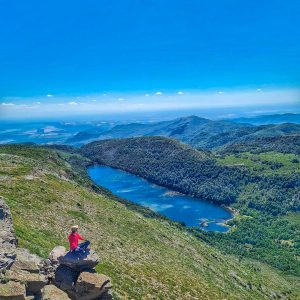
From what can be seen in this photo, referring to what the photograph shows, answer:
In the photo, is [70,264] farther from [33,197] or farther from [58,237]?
[33,197]

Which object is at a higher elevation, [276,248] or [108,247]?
[108,247]

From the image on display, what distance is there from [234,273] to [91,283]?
53.0 meters

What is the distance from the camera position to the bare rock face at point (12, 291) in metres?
22.1

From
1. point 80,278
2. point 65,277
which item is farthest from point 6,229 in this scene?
point 80,278

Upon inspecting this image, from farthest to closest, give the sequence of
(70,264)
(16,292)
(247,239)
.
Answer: (247,239) → (70,264) → (16,292)

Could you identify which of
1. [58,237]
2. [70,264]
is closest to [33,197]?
[58,237]

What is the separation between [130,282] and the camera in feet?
132

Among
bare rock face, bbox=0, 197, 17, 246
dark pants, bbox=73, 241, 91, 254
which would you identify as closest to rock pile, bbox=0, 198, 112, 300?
dark pants, bbox=73, 241, 91, 254

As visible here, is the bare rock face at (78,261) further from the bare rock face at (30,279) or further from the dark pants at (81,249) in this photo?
the bare rock face at (30,279)

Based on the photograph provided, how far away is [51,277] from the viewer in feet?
89.7

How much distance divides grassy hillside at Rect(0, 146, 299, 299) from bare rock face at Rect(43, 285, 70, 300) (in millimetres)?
A: 11914

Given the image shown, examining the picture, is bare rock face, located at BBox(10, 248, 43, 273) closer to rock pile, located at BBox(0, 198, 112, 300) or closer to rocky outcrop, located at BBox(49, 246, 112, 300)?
rock pile, located at BBox(0, 198, 112, 300)

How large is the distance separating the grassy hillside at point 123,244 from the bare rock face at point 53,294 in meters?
11.9

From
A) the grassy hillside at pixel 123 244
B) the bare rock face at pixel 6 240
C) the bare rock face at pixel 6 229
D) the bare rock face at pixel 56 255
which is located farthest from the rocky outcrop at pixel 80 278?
the grassy hillside at pixel 123 244
